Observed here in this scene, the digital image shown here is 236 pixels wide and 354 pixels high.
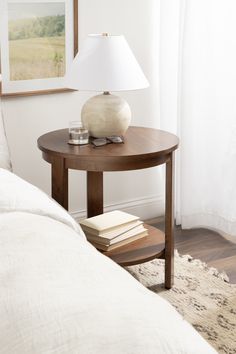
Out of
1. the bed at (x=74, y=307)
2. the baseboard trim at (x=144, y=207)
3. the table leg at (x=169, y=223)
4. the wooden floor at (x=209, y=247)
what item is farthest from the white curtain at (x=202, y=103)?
the bed at (x=74, y=307)

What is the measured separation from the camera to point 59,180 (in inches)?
96.4

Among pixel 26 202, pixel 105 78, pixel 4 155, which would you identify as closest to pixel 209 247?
pixel 105 78

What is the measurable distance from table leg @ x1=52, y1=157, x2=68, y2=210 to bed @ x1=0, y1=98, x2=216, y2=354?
0.93m

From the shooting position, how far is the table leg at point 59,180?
239cm

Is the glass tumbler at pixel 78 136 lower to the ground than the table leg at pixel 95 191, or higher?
higher

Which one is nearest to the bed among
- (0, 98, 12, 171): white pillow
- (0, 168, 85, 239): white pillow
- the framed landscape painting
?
(0, 168, 85, 239): white pillow

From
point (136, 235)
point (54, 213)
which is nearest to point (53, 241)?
point (54, 213)

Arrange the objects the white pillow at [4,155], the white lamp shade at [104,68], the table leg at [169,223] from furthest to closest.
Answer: the table leg at [169,223] → the white lamp shade at [104,68] → the white pillow at [4,155]

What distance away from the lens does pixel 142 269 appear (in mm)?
2836

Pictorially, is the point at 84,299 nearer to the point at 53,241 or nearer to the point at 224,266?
the point at 53,241

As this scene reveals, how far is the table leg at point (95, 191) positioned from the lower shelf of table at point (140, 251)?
0.24m

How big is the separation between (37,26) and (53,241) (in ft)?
5.51

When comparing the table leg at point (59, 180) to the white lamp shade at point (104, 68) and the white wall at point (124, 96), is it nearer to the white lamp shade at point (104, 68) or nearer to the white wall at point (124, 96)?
the white lamp shade at point (104, 68)

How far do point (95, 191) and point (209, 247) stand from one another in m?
0.71
